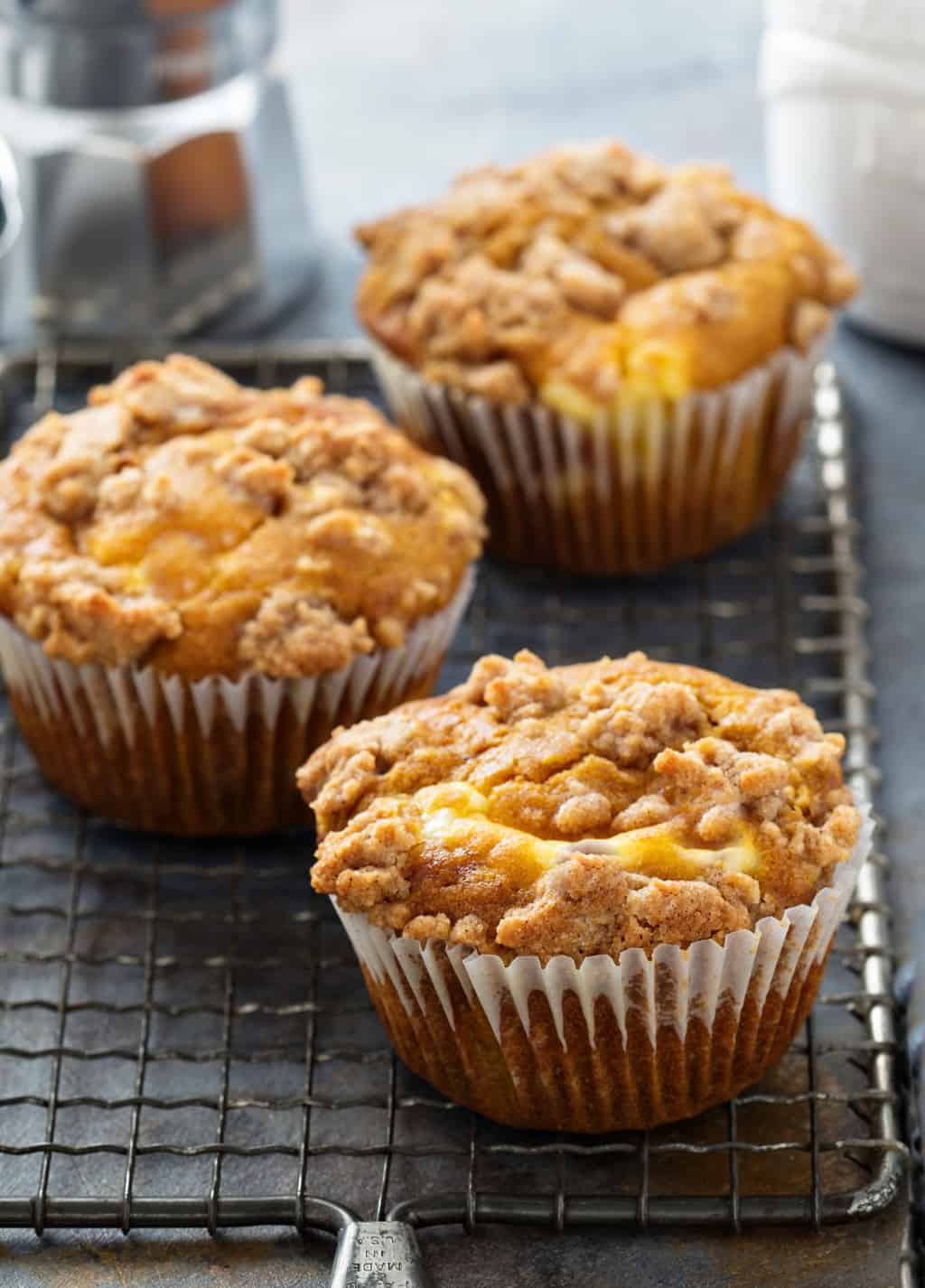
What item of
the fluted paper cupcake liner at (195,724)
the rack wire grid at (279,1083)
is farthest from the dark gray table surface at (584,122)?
the fluted paper cupcake liner at (195,724)

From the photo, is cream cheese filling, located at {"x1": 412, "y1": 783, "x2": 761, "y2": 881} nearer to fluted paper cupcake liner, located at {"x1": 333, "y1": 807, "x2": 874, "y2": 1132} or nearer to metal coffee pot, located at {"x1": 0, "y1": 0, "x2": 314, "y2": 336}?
fluted paper cupcake liner, located at {"x1": 333, "y1": 807, "x2": 874, "y2": 1132}

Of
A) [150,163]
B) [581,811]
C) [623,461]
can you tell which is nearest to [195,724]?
[581,811]

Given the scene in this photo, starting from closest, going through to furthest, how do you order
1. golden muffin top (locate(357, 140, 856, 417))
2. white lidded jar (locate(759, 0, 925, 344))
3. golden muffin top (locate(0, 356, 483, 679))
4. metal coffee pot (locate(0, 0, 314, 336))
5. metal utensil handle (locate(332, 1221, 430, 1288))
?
1. metal utensil handle (locate(332, 1221, 430, 1288))
2. golden muffin top (locate(0, 356, 483, 679))
3. golden muffin top (locate(357, 140, 856, 417))
4. white lidded jar (locate(759, 0, 925, 344))
5. metal coffee pot (locate(0, 0, 314, 336))

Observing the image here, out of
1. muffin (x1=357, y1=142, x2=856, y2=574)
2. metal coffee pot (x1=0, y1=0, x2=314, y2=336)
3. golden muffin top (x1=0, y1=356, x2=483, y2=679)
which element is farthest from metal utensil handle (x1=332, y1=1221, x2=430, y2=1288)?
metal coffee pot (x1=0, y1=0, x2=314, y2=336)

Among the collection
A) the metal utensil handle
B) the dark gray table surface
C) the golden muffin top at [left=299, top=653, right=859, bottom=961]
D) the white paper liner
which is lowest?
the dark gray table surface

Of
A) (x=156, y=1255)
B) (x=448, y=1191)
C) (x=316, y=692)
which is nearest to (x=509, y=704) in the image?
(x=316, y=692)

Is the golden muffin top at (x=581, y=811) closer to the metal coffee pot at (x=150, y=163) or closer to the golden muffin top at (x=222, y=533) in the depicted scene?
the golden muffin top at (x=222, y=533)

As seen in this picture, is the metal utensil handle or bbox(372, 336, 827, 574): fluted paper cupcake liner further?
bbox(372, 336, 827, 574): fluted paper cupcake liner
